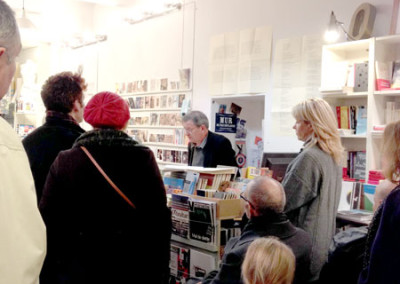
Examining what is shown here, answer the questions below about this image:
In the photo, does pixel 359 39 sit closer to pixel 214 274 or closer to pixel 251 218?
pixel 251 218

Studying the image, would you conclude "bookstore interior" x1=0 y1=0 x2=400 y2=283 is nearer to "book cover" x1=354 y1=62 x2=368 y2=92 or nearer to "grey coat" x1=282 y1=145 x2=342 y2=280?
"book cover" x1=354 y1=62 x2=368 y2=92

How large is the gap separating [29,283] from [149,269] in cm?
130

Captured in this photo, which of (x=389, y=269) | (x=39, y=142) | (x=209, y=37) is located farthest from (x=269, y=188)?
(x=209, y=37)

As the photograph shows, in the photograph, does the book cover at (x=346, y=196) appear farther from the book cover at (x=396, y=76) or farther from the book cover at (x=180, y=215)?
the book cover at (x=180, y=215)

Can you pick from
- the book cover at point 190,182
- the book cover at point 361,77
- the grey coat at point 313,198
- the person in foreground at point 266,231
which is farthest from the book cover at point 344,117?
the person in foreground at point 266,231

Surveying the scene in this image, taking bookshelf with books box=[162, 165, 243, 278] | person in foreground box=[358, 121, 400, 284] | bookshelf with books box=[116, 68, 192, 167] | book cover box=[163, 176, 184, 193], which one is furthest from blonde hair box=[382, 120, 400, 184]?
bookshelf with books box=[116, 68, 192, 167]

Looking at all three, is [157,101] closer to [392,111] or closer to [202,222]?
[392,111]

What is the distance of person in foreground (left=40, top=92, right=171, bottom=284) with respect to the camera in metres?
2.01

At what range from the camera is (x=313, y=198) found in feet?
8.82

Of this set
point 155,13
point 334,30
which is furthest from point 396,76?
point 155,13

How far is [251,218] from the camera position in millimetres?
2467

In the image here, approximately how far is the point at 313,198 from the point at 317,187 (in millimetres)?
70

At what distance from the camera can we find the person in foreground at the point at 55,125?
91.0 inches

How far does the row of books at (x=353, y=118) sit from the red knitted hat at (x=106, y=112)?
241 centimetres
